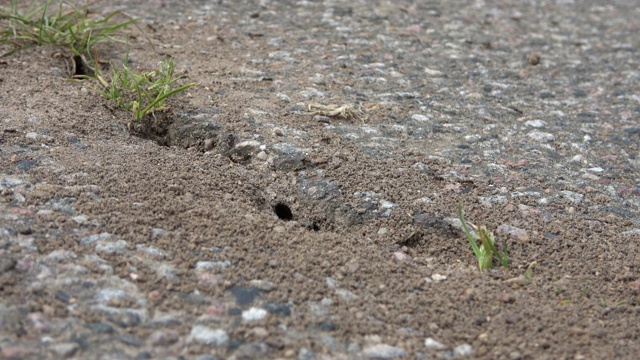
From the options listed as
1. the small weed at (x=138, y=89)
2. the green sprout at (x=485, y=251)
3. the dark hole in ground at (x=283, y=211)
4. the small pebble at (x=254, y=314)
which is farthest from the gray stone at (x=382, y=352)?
the small weed at (x=138, y=89)

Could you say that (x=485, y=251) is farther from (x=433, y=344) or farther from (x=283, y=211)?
(x=283, y=211)

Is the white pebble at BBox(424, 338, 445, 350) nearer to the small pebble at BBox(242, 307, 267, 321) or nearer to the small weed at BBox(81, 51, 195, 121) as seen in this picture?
the small pebble at BBox(242, 307, 267, 321)

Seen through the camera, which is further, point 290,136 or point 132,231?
point 290,136

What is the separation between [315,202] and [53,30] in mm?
1667

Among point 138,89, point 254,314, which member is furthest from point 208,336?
point 138,89

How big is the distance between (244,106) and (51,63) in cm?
91

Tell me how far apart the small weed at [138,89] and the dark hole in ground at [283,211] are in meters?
0.70

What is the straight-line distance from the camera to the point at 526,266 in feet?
7.15

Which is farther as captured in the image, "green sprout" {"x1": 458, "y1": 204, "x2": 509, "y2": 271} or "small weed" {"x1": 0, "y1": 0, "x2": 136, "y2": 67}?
"small weed" {"x1": 0, "y1": 0, "x2": 136, "y2": 67}

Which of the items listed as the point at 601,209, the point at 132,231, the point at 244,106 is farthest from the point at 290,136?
the point at 601,209

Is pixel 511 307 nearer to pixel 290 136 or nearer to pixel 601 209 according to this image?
pixel 601 209

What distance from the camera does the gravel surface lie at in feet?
5.84

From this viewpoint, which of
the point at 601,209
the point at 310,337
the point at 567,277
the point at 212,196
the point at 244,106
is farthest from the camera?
the point at 244,106

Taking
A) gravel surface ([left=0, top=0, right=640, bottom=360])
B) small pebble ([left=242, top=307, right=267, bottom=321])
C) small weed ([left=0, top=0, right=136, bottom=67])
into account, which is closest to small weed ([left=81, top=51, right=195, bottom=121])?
gravel surface ([left=0, top=0, right=640, bottom=360])
